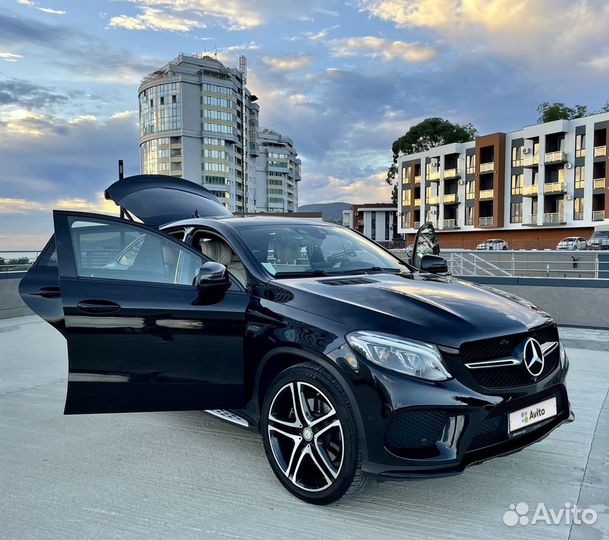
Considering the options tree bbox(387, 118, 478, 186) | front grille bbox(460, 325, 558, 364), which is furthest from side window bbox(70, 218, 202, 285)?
tree bbox(387, 118, 478, 186)

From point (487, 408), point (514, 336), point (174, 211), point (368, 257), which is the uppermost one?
point (174, 211)

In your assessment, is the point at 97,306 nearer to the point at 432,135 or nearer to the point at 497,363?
the point at 497,363

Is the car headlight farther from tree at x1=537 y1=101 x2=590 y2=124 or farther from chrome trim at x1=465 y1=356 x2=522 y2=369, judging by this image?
tree at x1=537 y1=101 x2=590 y2=124

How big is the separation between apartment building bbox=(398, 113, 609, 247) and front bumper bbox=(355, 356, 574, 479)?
41.2 metres

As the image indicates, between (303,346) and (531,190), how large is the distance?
2159 inches

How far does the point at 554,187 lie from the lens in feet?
165

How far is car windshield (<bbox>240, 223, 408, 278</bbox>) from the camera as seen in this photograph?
369 cm

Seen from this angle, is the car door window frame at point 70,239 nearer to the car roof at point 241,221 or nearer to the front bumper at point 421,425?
the car roof at point 241,221

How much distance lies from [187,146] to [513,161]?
55669mm

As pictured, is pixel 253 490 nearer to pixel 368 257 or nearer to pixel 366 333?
pixel 366 333

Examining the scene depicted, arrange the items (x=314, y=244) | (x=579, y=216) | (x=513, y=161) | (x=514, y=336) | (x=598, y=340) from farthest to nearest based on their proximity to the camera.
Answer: (x=513, y=161) < (x=579, y=216) < (x=598, y=340) < (x=314, y=244) < (x=514, y=336)

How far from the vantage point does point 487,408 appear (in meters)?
2.68

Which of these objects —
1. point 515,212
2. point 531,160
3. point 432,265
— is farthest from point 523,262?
point 515,212

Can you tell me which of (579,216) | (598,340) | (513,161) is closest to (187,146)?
(513,161)
